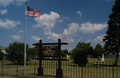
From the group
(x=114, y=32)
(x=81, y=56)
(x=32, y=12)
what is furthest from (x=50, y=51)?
(x=114, y=32)

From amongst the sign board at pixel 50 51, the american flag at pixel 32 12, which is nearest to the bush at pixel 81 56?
the american flag at pixel 32 12

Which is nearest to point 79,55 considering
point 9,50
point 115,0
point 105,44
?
point 105,44

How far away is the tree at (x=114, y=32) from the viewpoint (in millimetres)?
23406

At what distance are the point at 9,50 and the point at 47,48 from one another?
19.4m

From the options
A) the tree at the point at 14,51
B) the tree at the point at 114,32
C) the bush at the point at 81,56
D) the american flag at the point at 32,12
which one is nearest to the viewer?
the american flag at the point at 32,12

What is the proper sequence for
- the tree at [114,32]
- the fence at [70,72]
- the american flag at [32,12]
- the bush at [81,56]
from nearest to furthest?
the fence at [70,72]
the american flag at [32,12]
the bush at [81,56]
the tree at [114,32]

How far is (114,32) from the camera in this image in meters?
23.8

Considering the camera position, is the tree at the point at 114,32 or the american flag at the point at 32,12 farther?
the tree at the point at 114,32

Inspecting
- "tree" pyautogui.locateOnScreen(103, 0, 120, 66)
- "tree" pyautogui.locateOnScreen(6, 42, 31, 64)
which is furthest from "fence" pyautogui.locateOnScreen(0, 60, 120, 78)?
"tree" pyautogui.locateOnScreen(6, 42, 31, 64)

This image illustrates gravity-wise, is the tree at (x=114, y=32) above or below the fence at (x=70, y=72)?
above

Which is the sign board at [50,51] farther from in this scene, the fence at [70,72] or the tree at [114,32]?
the tree at [114,32]

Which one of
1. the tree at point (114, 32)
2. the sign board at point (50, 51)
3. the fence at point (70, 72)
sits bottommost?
the fence at point (70, 72)

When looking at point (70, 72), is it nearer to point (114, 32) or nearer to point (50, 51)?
point (50, 51)

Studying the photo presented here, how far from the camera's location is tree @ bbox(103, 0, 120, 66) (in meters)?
23.4
